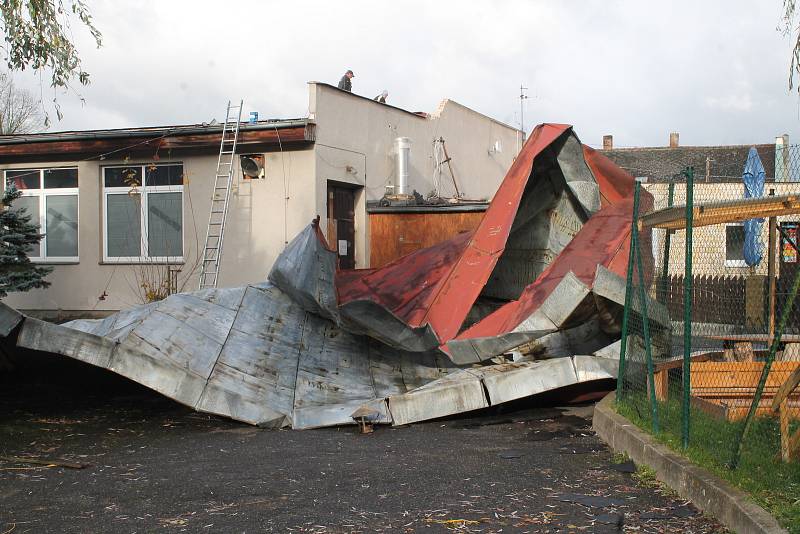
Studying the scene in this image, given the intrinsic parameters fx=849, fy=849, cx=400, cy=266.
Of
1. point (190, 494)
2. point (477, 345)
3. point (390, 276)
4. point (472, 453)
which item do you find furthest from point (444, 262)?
point (190, 494)

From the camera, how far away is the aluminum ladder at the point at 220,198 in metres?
15.7

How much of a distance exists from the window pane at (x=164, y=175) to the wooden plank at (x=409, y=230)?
395 cm

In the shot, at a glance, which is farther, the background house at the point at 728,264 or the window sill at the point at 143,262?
the window sill at the point at 143,262

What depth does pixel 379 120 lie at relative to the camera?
18375 millimetres

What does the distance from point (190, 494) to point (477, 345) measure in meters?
4.28

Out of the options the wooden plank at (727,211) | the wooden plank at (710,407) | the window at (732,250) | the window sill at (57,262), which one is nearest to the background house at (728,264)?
the window at (732,250)

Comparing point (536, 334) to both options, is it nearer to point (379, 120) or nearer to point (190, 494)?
point (190, 494)

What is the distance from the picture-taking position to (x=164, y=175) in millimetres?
17016

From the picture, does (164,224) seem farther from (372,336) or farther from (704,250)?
(704,250)

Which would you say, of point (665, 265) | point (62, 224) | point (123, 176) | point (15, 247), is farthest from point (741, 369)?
point (62, 224)

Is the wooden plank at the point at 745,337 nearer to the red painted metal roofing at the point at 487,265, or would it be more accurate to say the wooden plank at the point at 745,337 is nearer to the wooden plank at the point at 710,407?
the red painted metal roofing at the point at 487,265

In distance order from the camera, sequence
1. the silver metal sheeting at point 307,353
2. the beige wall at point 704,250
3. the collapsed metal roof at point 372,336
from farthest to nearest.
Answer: the beige wall at point 704,250 < the collapsed metal roof at point 372,336 < the silver metal sheeting at point 307,353

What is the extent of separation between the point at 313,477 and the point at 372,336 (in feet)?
9.95

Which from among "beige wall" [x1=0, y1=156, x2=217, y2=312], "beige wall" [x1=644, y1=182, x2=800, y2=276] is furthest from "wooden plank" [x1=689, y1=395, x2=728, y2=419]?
"beige wall" [x1=0, y1=156, x2=217, y2=312]
